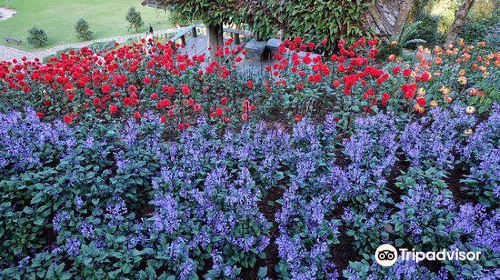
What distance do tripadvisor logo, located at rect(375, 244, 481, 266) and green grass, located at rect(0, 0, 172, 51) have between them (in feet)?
72.7

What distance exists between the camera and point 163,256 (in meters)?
2.61

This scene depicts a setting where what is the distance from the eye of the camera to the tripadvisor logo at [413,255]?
8.68ft

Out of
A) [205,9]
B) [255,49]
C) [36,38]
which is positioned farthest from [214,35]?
[36,38]

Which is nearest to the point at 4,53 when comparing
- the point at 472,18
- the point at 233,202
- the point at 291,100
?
the point at 291,100

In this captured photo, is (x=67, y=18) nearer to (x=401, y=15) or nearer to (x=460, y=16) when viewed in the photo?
(x=401, y=15)

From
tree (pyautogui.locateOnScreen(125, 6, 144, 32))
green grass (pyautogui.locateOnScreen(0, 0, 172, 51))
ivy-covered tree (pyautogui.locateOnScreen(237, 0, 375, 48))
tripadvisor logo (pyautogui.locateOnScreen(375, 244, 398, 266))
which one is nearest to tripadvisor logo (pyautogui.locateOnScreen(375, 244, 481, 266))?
tripadvisor logo (pyautogui.locateOnScreen(375, 244, 398, 266))

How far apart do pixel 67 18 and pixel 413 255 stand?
29.6m

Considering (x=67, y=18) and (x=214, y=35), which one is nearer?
(x=214, y=35)

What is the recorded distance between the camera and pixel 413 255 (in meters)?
2.80

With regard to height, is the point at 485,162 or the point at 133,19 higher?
the point at 485,162

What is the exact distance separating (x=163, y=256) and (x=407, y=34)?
11496mm

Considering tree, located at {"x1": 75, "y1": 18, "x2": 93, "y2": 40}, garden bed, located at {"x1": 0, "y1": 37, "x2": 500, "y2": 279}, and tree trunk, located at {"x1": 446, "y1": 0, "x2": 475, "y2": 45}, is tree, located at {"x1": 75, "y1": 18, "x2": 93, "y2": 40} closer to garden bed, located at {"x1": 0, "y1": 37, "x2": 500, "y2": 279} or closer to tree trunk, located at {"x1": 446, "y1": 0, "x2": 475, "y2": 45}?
garden bed, located at {"x1": 0, "y1": 37, "x2": 500, "y2": 279}

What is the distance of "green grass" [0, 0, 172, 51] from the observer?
22328 millimetres

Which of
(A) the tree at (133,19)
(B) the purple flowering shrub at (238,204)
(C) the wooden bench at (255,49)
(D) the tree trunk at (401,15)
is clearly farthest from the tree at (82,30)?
(B) the purple flowering shrub at (238,204)
